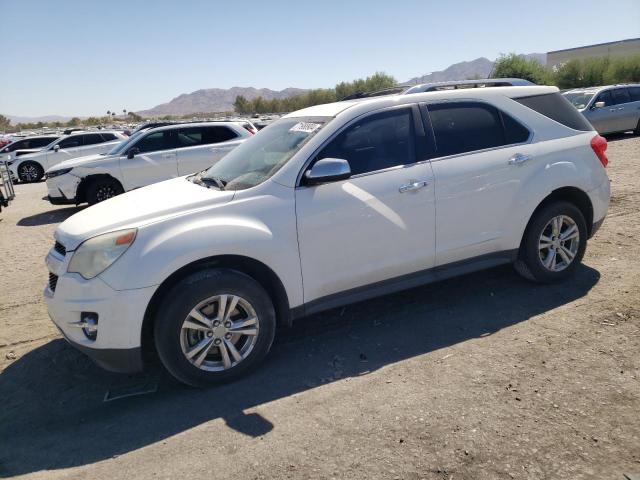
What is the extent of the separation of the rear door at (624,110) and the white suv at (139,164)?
1307cm

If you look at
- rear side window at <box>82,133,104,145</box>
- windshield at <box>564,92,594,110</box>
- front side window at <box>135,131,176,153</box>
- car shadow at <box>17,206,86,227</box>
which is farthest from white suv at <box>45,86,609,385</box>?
rear side window at <box>82,133,104,145</box>

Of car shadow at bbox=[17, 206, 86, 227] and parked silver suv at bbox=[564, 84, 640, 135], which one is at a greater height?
parked silver suv at bbox=[564, 84, 640, 135]

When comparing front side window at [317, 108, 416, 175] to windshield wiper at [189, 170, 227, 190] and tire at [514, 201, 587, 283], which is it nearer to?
windshield wiper at [189, 170, 227, 190]

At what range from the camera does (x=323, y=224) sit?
12.2 feet

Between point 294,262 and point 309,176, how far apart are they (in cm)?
63

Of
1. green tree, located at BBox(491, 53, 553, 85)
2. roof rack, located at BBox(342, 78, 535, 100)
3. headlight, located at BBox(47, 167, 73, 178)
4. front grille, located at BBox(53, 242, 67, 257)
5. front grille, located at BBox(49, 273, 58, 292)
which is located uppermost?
green tree, located at BBox(491, 53, 553, 85)

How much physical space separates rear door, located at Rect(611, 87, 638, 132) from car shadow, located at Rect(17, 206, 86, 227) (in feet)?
54.0

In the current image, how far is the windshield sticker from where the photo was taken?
13.3 feet

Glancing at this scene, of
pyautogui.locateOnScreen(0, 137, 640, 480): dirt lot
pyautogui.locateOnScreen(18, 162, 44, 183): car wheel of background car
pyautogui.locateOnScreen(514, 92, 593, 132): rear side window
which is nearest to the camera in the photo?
pyautogui.locateOnScreen(0, 137, 640, 480): dirt lot

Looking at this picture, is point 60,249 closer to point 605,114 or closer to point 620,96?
point 605,114

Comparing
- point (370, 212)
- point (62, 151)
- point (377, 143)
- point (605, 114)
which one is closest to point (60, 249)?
point (370, 212)

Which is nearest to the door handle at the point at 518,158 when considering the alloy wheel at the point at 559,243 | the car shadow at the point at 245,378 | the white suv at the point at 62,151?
the alloy wheel at the point at 559,243

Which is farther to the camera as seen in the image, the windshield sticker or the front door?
the windshield sticker

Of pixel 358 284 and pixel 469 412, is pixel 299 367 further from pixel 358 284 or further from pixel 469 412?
pixel 469 412
